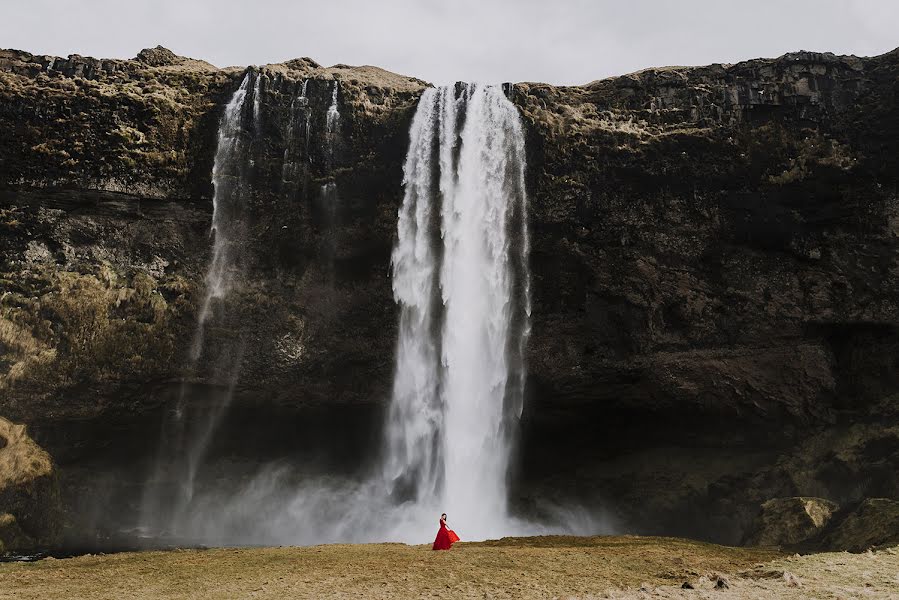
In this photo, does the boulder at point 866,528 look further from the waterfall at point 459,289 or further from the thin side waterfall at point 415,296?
the thin side waterfall at point 415,296

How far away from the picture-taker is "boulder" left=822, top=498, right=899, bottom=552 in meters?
16.6

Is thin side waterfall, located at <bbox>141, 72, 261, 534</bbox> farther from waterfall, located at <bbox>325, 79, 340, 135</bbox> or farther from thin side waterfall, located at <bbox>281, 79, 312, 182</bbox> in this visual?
waterfall, located at <bbox>325, 79, 340, 135</bbox>

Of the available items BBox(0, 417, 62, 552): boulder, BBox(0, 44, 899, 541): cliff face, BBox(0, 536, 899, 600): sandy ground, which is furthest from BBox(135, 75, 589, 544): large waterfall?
BBox(0, 536, 899, 600): sandy ground

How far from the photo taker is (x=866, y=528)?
17.5 metres

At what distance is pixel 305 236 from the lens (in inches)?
1113

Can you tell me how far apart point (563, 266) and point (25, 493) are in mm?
21239

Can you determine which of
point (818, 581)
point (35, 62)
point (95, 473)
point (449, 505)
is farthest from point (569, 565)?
point (35, 62)

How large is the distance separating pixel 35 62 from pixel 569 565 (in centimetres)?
2808

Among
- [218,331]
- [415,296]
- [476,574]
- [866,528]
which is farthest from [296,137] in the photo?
[866,528]

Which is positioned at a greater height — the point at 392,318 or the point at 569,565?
the point at 392,318

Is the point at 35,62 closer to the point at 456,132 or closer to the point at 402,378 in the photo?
the point at 456,132

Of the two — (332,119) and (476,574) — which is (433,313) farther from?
(476,574)

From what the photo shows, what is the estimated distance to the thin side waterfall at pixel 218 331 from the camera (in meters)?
27.8

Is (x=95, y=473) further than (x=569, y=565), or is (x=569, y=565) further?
(x=95, y=473)
